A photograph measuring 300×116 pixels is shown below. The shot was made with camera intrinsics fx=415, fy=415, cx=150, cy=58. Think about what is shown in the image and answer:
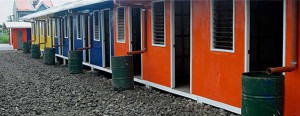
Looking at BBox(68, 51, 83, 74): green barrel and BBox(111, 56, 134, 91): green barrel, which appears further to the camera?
BBox(68, 51, 83, 74): green barrel

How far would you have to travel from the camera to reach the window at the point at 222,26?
6.96 meters

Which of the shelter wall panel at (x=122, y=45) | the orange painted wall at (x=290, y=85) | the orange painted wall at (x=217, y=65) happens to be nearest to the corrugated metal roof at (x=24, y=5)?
the shelter wall panel at (x=122, y=45)

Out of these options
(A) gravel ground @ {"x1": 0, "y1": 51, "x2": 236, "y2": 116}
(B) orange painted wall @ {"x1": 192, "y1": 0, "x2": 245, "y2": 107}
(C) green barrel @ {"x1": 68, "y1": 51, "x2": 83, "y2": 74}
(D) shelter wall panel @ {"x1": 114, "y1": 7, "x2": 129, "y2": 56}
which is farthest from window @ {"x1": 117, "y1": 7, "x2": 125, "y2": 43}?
(B) orange painted wall @ {"x1": 192, "y1": 0, "x2": 245, "y2": 107}

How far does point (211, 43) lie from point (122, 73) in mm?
A: 3290

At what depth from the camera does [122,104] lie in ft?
27.5

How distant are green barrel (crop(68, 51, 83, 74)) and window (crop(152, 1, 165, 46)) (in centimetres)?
532

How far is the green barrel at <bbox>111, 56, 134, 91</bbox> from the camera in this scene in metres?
10.1

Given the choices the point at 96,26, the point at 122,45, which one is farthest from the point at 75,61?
the point at 122,45

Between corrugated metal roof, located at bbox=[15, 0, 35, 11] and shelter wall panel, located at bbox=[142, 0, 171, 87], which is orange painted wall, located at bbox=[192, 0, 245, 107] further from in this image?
corrugated metal roof, located at bbox=[15, 0, 35, 11]

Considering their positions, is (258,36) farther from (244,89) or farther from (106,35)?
(106,35)

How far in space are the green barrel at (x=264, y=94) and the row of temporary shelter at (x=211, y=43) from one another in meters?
0.30

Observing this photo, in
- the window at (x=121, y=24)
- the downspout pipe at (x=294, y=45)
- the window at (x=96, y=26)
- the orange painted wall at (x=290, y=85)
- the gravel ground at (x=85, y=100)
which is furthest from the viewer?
the window at (x=96, y=26)

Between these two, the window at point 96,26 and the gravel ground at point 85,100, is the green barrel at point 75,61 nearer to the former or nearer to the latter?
the window at point 96,26

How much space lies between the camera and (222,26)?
721 centimetres
